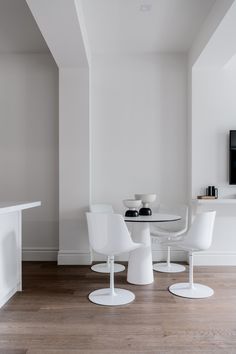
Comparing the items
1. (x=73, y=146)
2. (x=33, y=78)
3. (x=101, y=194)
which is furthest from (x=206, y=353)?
(x=33, y=78)

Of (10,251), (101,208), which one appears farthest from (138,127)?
(10,251)

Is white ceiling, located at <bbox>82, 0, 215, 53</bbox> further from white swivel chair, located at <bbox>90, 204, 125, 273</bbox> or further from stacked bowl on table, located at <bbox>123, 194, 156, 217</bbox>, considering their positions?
white swivel chair, located at <bbox>90, 204, 125, 273</bbox>

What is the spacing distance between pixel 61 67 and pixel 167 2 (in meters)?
1.64

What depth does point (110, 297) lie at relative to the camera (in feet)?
9.20

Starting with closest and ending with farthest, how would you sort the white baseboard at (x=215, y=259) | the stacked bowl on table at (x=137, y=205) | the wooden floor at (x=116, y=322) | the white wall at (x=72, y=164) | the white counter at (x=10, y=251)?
the wooden floor at (x=116, y=322), the white counter at (x=10, y=251), the stacked bowl on table at (x=137, y=205), the white baseboard at (x=215, y=259), the white wall at (x=72, y=164)

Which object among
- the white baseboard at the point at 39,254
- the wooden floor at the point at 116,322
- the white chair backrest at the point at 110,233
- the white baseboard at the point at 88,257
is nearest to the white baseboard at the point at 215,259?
the white baseboard at the point at 88,257

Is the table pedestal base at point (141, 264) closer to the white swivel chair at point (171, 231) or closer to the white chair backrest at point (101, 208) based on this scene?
the white swivel chair at point (171, 231)

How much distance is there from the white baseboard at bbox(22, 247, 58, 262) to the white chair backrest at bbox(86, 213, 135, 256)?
1.78m

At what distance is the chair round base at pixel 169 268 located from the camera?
3719mm

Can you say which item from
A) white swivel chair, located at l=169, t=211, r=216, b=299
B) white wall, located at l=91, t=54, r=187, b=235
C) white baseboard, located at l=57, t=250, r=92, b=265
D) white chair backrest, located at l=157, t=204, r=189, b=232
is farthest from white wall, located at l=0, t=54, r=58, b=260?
white swivel chair, located at l=169, t=211, r=216, b=299

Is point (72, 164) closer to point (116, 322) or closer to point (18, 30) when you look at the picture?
point (18, 30)

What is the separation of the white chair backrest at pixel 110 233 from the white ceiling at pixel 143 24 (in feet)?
7.03

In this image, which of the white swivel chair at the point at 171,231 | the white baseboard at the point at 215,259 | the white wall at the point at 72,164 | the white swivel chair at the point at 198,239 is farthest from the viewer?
the white wall at the point at 72,164

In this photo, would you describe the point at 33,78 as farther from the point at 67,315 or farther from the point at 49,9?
the point at 67,315
